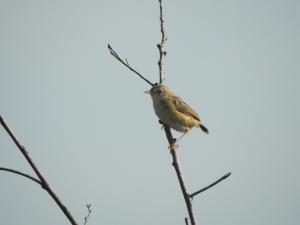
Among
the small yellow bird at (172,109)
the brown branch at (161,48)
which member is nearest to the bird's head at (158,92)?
the small yellow bird at (172,109)

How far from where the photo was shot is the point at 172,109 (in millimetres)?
8766

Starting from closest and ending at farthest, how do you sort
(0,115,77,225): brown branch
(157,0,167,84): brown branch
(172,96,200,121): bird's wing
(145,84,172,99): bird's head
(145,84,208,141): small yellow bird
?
(0,115,77,225): brown branch → (157,0,167,84): brown branch → (145,84,208,141): small yellow bird → (145,84,172,99): bird's head → (172,96,200,121): bird's wing

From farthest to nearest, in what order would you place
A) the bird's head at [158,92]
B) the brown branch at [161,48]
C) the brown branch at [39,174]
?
the bird's head at [158,92] → the brown branch at [161,48] → the brown branch at [39,174]

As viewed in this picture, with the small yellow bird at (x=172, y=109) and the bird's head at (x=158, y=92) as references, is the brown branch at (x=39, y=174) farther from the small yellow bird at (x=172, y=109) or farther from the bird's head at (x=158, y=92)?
the bird's head at (x=158, y=92)

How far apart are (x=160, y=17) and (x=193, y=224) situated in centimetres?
242

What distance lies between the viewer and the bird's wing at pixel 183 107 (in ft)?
29.8

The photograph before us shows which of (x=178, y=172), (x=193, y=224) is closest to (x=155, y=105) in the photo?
(x=178, y=172)

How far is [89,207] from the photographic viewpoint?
4.92 metres

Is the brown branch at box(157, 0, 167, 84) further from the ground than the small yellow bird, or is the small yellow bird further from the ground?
the small yellow bird

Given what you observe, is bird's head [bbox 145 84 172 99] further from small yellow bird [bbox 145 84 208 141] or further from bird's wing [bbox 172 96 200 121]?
bird's wing [bbox 172 96 200 121]

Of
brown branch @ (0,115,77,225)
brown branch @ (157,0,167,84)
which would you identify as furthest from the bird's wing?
brown branch @ (0,115,77,225)

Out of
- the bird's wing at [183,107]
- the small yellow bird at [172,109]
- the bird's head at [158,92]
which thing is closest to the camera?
the small yellow bird at [172,109]

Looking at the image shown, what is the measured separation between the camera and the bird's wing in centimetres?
909

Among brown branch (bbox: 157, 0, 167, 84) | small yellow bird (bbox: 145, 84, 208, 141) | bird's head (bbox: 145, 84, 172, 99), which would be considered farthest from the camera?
bird's head (bbox: 145, 84, 172, 99)
